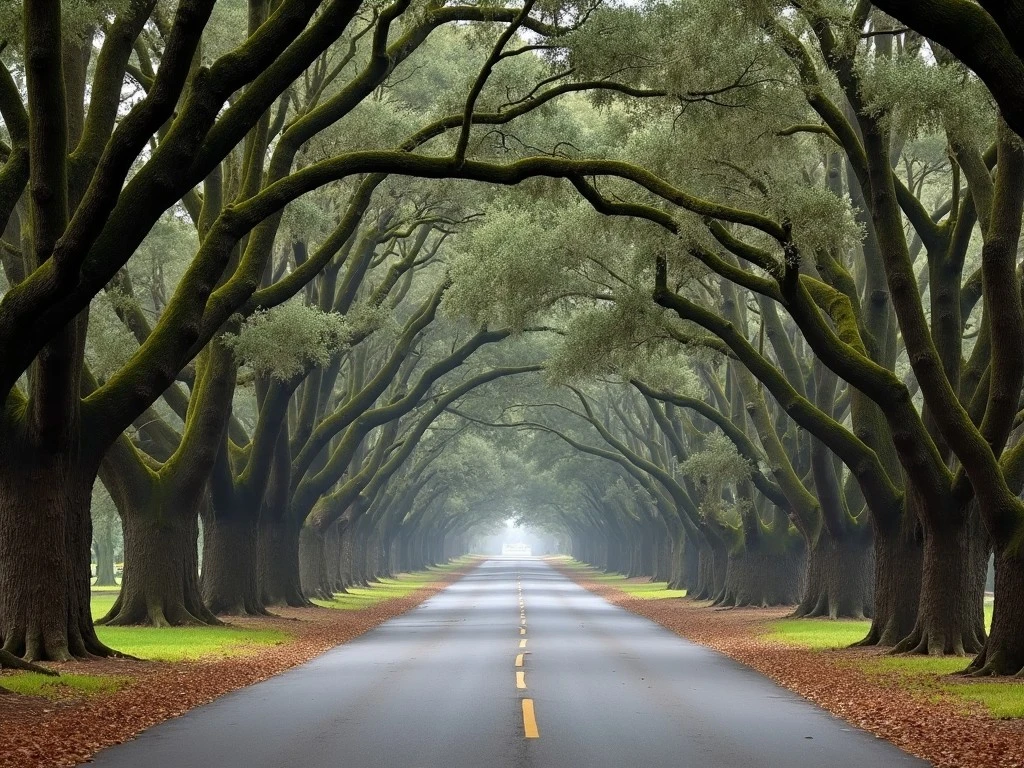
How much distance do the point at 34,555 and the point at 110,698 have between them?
3.83 meters

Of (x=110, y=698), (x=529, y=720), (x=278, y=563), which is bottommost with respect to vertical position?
(x=529, y=720)

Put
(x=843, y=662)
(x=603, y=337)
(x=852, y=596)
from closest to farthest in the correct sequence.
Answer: (x=843, y=662) < (x=603, y=337) < (x=852, y=596)

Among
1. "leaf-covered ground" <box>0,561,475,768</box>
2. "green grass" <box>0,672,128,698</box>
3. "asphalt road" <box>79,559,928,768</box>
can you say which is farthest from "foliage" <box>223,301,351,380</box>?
"green grass" <box>0,672,128,698</box>

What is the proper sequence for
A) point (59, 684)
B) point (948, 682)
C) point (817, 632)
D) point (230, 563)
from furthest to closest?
point (230, 563) → point (817, 632) → point (948, 682) → point (59, 684)

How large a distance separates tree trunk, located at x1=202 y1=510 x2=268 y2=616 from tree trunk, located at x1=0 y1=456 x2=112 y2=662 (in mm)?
12737

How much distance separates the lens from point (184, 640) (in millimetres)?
22250

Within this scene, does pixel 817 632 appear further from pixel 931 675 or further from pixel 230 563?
pixel 230 563

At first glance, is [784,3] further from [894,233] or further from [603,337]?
[603,337]

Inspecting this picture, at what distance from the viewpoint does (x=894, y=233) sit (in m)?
18.4

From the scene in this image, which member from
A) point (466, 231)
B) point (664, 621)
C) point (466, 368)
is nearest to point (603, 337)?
point (466, 231)

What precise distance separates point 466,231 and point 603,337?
609 cm

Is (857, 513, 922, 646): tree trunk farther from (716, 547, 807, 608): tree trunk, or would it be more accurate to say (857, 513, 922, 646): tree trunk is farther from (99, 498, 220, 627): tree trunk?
(716, 547, 807, 608): tree trunk

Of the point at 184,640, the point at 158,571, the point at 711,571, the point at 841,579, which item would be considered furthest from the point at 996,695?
the point at 711,571

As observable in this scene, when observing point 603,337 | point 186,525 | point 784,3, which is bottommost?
point 186,525
